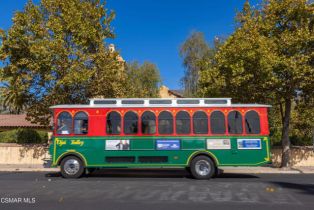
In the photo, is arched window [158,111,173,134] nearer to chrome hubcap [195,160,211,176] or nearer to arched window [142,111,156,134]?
arched window [142,111,156,134]

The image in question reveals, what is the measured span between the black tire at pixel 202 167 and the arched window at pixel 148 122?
2154mm

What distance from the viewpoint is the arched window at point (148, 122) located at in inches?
563

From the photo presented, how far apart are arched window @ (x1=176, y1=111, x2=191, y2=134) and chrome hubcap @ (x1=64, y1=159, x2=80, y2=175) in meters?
4.46

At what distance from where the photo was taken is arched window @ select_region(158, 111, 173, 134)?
1427 cm

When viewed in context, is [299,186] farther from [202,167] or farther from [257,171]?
[257,171]

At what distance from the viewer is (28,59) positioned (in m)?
19.1

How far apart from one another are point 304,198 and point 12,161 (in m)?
16.9

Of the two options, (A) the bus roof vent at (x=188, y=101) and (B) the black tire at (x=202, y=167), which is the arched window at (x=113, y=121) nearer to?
(A) the bus roof vent at (x=188, y=101)

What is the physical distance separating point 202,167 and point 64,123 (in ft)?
19.9

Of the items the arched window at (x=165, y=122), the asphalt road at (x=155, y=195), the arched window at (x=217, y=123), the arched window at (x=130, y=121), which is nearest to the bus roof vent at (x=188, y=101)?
the arched window at (x=165, y=122)

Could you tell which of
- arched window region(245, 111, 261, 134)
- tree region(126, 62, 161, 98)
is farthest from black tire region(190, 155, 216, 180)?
tree region(126, 62, 161, 98)

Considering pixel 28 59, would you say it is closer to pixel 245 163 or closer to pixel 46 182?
pixel 46 182

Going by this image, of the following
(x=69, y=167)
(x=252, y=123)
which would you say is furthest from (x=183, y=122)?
(x=69, y=167)

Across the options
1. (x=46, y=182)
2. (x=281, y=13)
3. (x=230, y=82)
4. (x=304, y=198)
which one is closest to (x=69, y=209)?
(x=46, y=182)
